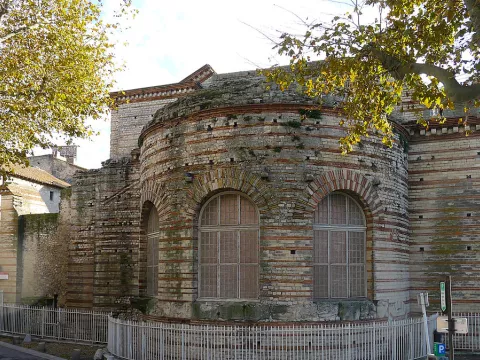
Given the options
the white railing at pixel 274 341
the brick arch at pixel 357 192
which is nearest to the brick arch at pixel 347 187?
the brick arch at pixel 357 192

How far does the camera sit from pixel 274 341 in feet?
44.9

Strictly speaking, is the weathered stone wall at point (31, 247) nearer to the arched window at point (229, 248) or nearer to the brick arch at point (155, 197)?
the brick arch at point (155, 197)

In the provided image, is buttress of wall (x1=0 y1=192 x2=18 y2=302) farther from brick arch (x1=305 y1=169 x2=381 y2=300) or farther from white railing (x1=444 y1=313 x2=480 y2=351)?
white railing (x1=444 y1=313 x2=480 y2=351)

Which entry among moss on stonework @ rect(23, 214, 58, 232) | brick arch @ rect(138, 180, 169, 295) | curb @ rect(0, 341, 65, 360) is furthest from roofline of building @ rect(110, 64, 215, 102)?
curb @ rect(0, 341, 65, 360)

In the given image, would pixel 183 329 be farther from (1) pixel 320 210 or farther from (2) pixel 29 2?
(2) pixel 29 2

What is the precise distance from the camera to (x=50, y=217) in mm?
25234

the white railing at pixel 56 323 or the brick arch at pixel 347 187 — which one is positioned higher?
the brick arch at pixel 347 187

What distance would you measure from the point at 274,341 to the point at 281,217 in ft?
9.90

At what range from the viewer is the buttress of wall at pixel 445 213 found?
1750cm

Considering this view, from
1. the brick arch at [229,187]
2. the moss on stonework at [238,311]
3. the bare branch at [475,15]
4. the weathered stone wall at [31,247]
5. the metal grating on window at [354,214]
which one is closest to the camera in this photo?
the bare branch at [475,15]

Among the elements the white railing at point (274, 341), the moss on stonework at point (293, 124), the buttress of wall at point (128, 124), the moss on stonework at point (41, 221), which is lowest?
the white railing at point (274, 341)

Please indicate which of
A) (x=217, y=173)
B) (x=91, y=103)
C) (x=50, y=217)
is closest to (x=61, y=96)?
(x=91, y=103)

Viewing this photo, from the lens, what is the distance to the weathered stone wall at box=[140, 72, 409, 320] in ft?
46.6

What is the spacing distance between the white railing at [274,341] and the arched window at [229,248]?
3.61 feet
